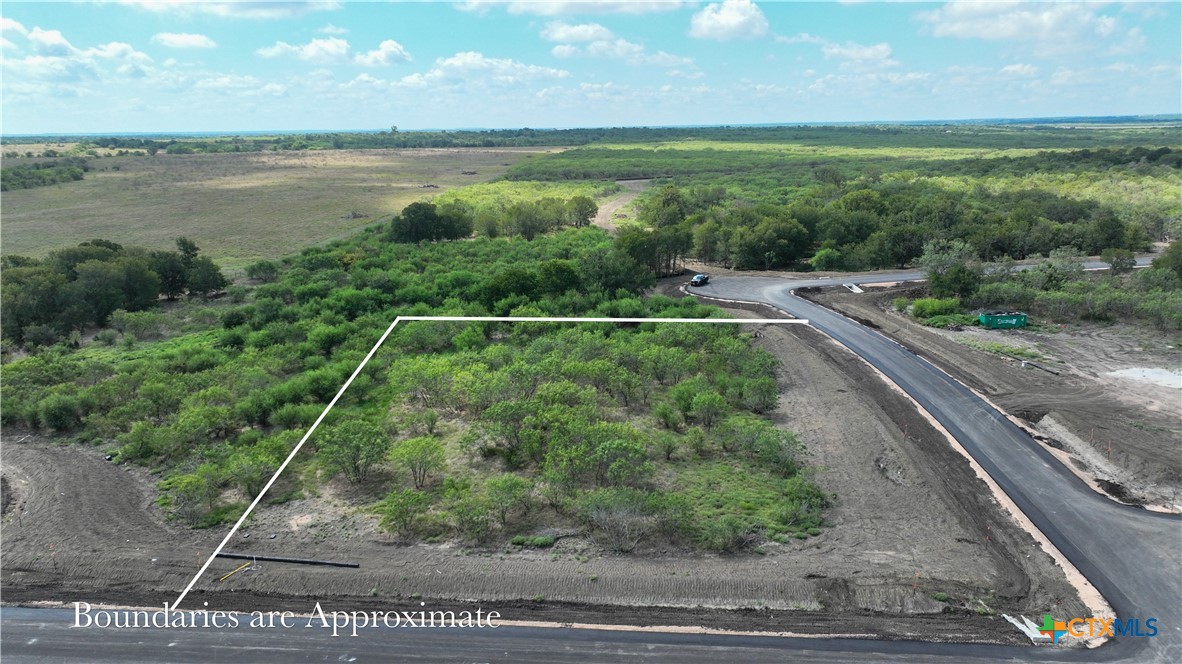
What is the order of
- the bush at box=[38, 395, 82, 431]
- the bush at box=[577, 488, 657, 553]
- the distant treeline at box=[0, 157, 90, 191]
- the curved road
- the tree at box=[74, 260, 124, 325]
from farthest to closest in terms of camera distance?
1. the distant treeline at box=[0, 157, 90, 191]
2. the tree at box=[74, 260, 124, 325]
3. the bush at box=[38, 395, 82, 431]
4. the bush at box=[577, 488, 657, 553]
5. the curved road

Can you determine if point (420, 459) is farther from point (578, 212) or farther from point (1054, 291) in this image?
point (578, 212)

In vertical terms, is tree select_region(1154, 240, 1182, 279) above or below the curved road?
above

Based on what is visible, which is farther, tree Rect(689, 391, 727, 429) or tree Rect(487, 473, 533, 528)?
tree Rect(689, 391, 727, 429)

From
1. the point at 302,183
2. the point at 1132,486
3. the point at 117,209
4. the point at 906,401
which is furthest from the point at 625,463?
the point at 302,183

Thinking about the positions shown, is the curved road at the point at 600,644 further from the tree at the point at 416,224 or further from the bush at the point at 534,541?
the tree at the point at 416,224

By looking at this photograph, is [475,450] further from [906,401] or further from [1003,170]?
→ [1003,170]

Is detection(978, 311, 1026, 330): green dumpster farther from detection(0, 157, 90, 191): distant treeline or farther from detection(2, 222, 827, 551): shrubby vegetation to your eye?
detection(0, 157, 90, 191): distant treeline

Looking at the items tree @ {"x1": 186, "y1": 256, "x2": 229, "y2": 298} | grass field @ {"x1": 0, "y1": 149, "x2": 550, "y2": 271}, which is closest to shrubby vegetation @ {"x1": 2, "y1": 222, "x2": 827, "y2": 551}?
tree @ {"x1": 186, "y1": 256, "x2": 229, "y2": 298}

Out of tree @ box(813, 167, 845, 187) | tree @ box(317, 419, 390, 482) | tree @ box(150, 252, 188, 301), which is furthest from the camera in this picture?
tree @ box(813, 167, 845, 187)
